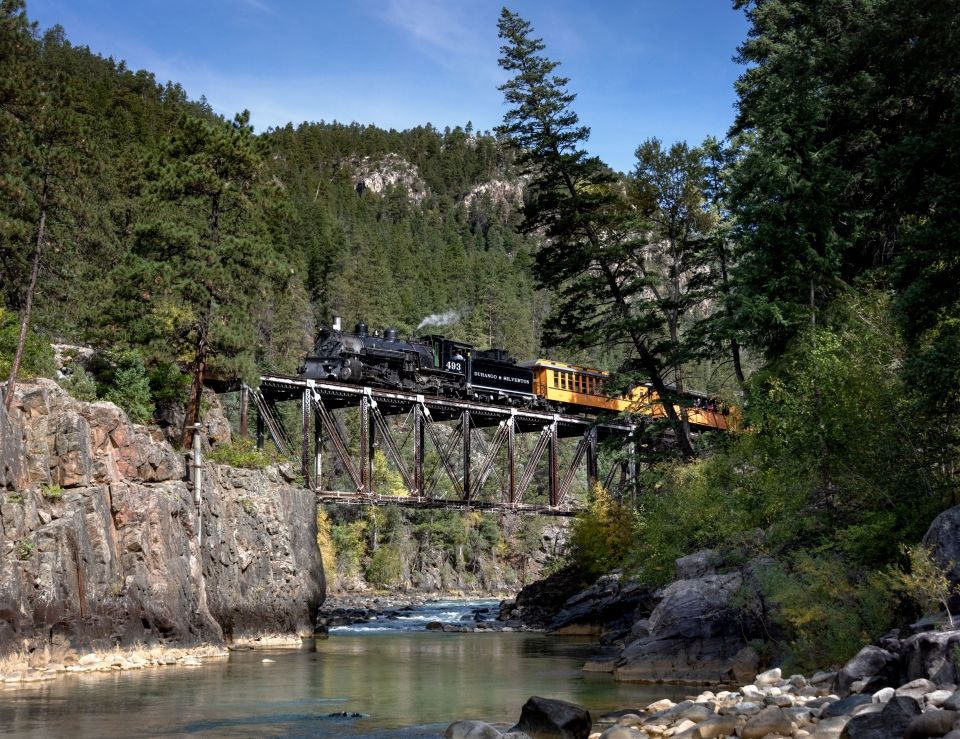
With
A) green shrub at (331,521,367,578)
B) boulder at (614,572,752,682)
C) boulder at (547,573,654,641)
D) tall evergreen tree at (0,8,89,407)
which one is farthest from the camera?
green shrub at (331,521,367,578)

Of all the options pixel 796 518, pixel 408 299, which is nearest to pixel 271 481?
pixel 796 518

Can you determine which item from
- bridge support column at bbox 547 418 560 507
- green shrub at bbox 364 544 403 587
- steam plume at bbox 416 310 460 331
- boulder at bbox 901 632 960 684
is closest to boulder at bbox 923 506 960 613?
boulder at bbox 901 632 960 684

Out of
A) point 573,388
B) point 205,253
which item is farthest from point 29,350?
point 573,388

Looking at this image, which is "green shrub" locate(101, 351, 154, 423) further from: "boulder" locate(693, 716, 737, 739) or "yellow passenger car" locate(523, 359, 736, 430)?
"boulder" locate(693, 716, 737, 739)

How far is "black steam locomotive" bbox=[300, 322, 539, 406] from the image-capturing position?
45688 mm

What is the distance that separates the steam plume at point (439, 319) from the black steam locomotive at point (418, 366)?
5479 cm

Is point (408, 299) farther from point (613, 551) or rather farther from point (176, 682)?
point (176, 682)

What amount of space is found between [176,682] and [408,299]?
93.9 metres

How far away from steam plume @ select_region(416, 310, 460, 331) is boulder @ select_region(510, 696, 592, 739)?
93256 mm

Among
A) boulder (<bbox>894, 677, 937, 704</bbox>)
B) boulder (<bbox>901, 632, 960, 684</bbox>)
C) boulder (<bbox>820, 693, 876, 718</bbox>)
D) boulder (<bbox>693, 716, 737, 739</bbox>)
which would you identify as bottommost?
boulder (<bbox>693, 716, 737, 739</bbox>)

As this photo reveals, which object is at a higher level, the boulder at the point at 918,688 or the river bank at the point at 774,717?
the boulder at the point at 918,688

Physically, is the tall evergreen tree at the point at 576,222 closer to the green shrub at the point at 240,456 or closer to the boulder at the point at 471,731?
the green shrub at the point at 240,456

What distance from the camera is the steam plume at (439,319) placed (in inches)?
4295

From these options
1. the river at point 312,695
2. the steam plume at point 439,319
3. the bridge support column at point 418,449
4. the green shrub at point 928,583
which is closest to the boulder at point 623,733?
the river at point 312,695
